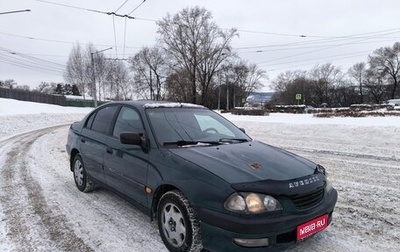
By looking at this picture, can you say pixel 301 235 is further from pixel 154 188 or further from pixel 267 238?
pixel 154 188

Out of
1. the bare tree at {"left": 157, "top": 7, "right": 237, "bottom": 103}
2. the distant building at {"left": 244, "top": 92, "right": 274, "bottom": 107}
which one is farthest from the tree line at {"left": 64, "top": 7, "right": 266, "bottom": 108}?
the distant building at {"left": 244, "top": 92, "right": 274, "bottom": 107}

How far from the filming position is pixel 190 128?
14.1 ft

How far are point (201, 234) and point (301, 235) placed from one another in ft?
3.04

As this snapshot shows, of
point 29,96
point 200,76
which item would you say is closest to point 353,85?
point 200,76

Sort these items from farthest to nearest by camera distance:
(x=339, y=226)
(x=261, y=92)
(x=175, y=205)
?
(x=261, y=92)
(x=339, y=226)
(x=175, y=205)

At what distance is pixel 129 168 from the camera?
4.10 metres

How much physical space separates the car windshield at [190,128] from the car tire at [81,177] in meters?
1.96

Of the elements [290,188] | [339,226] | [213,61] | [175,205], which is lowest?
[339,226]

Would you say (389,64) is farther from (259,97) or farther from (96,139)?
(96,139)

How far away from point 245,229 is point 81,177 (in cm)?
370

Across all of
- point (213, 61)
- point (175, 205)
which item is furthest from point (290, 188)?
point (213, 61)

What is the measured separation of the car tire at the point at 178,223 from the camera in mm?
3129

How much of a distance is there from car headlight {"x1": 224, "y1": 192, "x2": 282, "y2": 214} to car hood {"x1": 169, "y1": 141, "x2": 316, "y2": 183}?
6.1 inches

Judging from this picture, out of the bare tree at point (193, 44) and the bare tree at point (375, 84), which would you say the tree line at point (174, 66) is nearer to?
the bare tree at point (193, 44)
